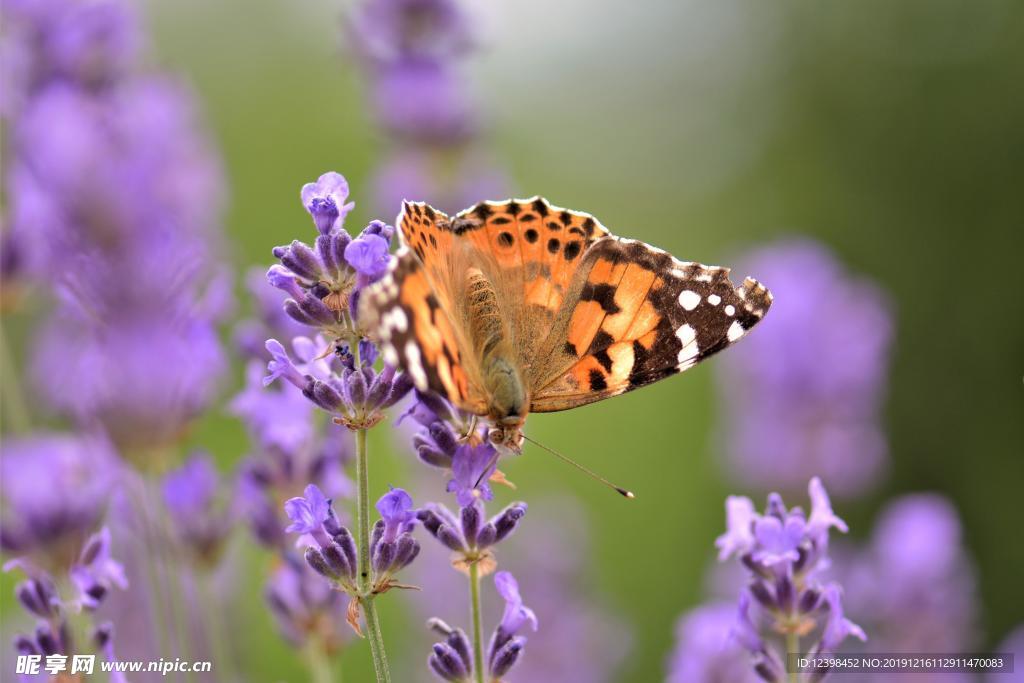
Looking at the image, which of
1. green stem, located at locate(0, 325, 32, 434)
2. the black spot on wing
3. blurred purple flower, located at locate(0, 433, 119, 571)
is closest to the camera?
blurred purple flower, located at locate(0, 433, 119, 571)

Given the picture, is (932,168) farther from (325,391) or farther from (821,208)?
(325,391)

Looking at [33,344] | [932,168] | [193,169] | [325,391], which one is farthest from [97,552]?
[932,168]

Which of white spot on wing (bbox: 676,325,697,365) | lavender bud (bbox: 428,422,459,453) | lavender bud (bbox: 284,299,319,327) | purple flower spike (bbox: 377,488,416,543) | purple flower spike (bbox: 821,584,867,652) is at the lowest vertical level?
purple flower spike (bbox: 821,584,867,652)

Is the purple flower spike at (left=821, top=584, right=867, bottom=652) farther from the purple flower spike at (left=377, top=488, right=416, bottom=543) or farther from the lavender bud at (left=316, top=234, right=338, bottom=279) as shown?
the lavender bud at (left=316, top=234, right=338, bottom=279)

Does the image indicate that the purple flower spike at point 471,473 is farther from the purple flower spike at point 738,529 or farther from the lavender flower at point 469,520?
the purple flower spike at point 738,529

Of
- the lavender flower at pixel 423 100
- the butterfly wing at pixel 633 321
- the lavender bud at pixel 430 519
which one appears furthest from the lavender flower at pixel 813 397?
the lavender bud at pixel 430 519

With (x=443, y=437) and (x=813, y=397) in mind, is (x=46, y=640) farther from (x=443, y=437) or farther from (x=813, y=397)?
(x=813, y=397)

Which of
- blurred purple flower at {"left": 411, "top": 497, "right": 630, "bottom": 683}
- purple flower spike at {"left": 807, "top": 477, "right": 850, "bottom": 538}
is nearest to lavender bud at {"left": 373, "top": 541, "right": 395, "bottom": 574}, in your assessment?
purple flower spike at {"left": 807, "top": 477, "right": 850, "bottom": 538}

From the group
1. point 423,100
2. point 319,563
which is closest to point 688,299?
point 319,563
